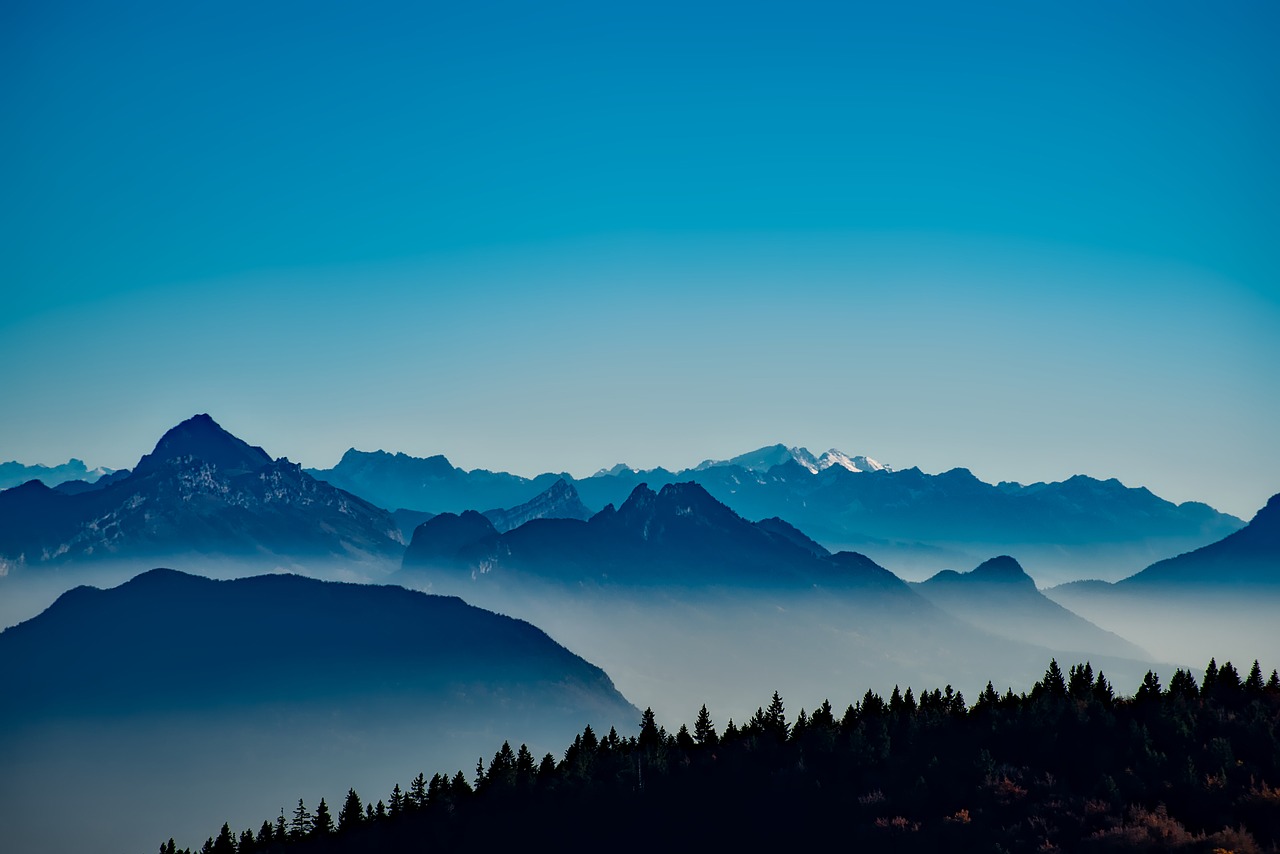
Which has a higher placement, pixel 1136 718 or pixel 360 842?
pixel 1136 718

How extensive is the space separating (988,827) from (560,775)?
7757cm

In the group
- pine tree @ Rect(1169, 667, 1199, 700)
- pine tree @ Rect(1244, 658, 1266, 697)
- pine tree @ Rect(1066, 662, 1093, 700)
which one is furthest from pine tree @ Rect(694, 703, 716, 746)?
pine tree @ Rect(1244, 658, 1266, 697)

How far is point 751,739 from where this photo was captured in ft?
618

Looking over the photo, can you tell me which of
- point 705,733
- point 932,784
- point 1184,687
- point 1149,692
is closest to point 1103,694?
point 1149,692

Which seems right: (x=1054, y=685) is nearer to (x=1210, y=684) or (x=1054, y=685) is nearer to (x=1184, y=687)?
(x=1184, y=687)

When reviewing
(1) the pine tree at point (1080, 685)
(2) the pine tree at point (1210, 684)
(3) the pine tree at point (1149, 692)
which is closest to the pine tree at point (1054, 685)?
(1) the pine tree at point (1080, 685)

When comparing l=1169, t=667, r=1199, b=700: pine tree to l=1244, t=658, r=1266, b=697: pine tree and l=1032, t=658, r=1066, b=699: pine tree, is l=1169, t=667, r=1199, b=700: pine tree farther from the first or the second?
l=1032, t=658, r=1066, b=699: pine tree

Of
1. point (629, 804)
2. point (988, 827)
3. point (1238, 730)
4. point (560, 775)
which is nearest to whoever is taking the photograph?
point (988, 827)

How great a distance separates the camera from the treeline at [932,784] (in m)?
136

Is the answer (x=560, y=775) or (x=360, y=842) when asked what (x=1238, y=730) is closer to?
(x=560, y=775)

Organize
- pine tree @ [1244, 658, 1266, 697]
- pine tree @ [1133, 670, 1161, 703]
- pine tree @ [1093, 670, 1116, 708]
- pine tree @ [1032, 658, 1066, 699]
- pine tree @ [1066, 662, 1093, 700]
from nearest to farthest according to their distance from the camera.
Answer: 1. pine tree @ [1244, 658, 1266, 697]
2. pine tree @ [1133, 670, 1161, 703]
3. pine tree @ [1093, 670, 1116, 708]
4. pine tree @ [1032, 658, 1066, 699]
5. pine tree @ [1066, 662, 1093, 700]

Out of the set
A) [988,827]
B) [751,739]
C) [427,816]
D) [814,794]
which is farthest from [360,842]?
[988,827]

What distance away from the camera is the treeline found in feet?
445

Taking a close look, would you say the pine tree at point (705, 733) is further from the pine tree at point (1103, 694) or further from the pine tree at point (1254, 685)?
the pine tree at point (1254, 685)
